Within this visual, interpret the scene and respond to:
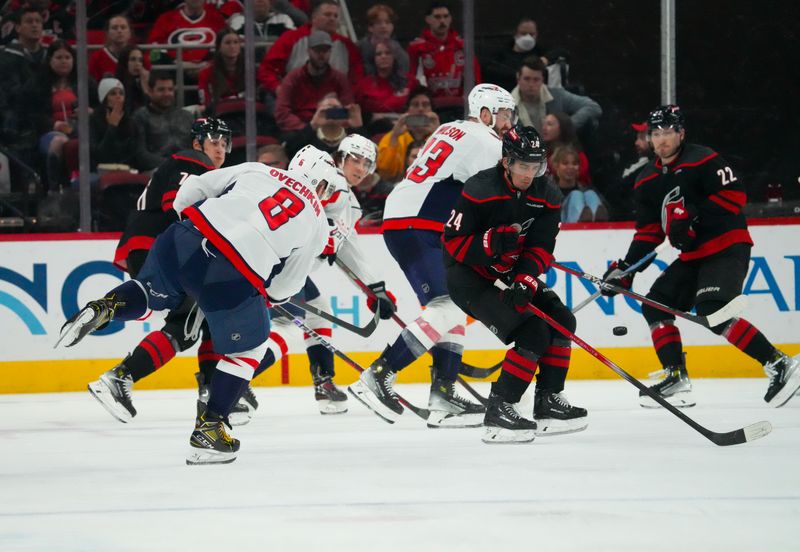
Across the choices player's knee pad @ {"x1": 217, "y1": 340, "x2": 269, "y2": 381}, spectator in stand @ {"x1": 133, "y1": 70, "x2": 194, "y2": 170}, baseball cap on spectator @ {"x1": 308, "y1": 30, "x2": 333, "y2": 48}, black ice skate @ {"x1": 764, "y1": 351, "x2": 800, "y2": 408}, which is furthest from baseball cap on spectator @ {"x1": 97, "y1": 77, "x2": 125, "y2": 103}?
black ice skate @ {"x1": 764, "y1": 351, "x2": 800, "y2": 408}

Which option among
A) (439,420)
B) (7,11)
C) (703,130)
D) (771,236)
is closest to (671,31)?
(703,130)

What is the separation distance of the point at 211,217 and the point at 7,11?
3.85m

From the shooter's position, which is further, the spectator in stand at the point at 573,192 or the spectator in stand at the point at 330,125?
the spectator in stand at the point at 330,125

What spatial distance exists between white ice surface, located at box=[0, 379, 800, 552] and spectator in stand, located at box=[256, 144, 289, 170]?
1.98 meters

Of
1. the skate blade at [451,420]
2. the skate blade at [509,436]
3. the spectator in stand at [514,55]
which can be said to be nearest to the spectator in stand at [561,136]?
the spectator in stand at [514,55]

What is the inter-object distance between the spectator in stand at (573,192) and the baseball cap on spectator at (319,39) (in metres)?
1.42

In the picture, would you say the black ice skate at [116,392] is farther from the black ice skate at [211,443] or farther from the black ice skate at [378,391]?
the black ice skate at [378,391]

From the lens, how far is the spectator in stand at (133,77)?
6668 mm

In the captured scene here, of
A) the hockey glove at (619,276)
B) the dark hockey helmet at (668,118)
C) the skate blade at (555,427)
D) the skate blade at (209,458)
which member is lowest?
the skate blade at (555,427)

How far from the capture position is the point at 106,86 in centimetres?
655

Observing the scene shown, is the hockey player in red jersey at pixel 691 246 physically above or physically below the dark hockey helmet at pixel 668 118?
below

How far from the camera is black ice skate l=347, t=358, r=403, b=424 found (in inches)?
179

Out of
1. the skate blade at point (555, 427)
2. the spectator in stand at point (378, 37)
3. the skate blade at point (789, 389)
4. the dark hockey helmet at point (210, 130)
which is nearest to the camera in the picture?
the skate blade at point (555, 427)

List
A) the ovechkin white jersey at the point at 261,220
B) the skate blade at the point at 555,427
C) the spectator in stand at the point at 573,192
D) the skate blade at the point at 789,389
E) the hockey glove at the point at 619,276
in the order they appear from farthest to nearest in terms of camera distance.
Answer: the spectator in stand at the point at 573,192 < the hockey glove at the point at 619,276 < the skate blade at the point at 789,389 < the skate blade at the point at 555,427 < the ovechkin white jersey at the point at 261,220
